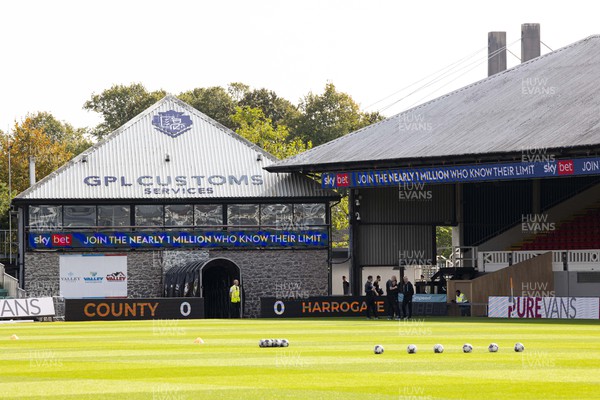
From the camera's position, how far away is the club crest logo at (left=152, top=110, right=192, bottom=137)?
63844 mm

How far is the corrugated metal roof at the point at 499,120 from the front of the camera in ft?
161

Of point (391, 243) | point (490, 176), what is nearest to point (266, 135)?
point (391, 243)

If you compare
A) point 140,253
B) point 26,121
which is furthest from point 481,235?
point 26,121

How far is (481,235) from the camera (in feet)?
194

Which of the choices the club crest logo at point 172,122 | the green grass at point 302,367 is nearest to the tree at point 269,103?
the club crest logo at point 172,122

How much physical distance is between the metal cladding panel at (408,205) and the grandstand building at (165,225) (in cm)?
251

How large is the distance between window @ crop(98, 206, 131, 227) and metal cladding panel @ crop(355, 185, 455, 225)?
1151 cm

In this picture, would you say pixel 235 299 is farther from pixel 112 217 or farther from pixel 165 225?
pixel 112 217

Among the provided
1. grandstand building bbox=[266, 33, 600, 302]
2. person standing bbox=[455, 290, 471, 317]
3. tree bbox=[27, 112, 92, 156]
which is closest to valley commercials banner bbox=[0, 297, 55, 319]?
person standing bbox=[455, 290, 471, 317]

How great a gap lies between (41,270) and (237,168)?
37.5 ft

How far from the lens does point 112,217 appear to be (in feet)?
196

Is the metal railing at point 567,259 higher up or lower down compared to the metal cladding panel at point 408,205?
lower down

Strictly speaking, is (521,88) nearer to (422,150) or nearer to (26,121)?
(422,150)

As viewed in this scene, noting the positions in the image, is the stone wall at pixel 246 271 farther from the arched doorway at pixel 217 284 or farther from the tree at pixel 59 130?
the tree at pixel 59 130
